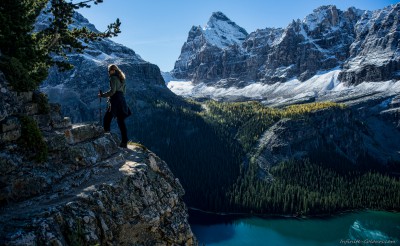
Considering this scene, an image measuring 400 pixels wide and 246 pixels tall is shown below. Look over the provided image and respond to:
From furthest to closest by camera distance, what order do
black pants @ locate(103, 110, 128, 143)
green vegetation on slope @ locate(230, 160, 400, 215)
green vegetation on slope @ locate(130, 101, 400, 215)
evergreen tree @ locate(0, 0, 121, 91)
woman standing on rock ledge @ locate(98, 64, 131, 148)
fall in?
1. green vegetation on slope @ locate(130, 101, 400, 215)
2. green vegetation on slope @ locate(230, 160, 400, 215)
3. black pants @ locate(103, 110, 128, 143)
4. woman standing on rock ledge @ locate(98, 64, 131, 148)
5. evergreen tree @ locate(0, 0, 121, 91)

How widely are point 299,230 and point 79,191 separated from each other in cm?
12466

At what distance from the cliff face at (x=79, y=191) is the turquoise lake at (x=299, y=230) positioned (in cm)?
9954

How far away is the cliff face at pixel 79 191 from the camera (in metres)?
10.3

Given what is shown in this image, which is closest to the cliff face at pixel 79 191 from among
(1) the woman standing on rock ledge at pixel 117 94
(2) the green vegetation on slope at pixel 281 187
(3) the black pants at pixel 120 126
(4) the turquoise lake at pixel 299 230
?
(3) the black pants at pixel 120 126

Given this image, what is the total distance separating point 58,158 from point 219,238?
367 ft

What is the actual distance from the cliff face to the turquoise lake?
3919 inches

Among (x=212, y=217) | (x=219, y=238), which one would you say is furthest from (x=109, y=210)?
(x=212, y=217)

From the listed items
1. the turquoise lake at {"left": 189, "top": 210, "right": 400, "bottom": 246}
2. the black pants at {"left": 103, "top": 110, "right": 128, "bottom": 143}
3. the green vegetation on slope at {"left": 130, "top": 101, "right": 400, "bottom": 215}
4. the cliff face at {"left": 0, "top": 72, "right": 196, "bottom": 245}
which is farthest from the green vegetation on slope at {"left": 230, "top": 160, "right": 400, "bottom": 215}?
the cliff face at {"left": 0, "top": 72, "right": 196, "bottom": 245}

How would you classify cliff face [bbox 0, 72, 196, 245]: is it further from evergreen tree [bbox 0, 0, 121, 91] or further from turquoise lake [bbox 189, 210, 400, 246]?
turquoise lake [bbox 189, 210, 400, 246]

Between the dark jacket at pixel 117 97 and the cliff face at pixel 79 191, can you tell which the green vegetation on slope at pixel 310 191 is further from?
the cliff face at pixel 79 191

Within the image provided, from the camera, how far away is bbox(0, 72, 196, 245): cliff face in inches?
405

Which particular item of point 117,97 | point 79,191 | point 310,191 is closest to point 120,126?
point 117,97

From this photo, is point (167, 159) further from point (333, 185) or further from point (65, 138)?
point (65, 138)

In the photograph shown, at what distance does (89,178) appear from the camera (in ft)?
47.0
